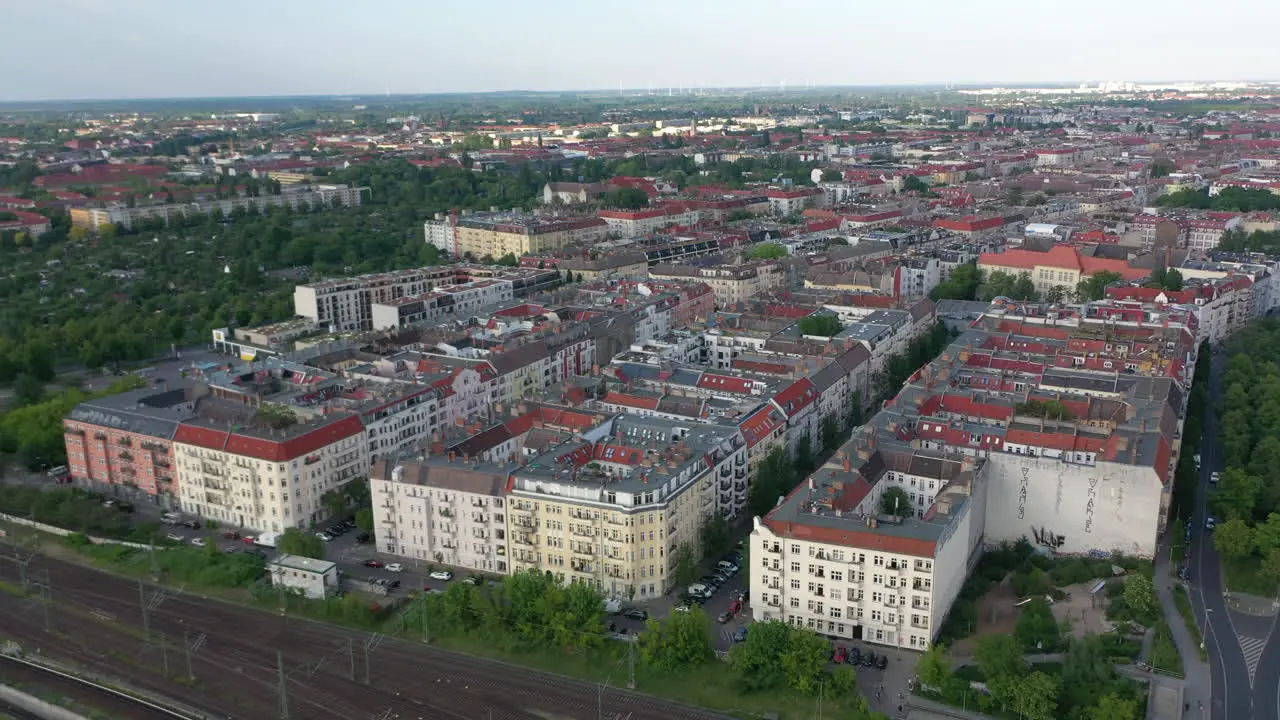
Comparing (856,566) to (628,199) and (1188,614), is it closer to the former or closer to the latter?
(1188,614)

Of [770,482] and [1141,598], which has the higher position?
[770,482]

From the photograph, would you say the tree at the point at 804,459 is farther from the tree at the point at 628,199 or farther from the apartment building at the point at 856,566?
the tree at the point at 628,199

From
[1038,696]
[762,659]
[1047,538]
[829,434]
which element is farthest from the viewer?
[829,434]

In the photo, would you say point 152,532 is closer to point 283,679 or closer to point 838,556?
point 283,679

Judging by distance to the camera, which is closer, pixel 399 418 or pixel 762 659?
pixel 762 659

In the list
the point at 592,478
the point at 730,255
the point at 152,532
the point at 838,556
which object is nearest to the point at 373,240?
the point at 730,255

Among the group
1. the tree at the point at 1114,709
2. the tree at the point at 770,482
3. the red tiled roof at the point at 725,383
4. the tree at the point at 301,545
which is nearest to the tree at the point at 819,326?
the red tiled roof at the point at 725,383

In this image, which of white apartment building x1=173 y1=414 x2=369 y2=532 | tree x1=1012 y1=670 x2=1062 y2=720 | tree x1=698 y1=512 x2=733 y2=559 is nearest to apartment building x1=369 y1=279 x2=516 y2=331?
white apartment building x1=173 y1=414 x2=369 y2=532

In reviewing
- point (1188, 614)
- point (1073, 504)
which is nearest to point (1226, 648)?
point (1188, 614)
